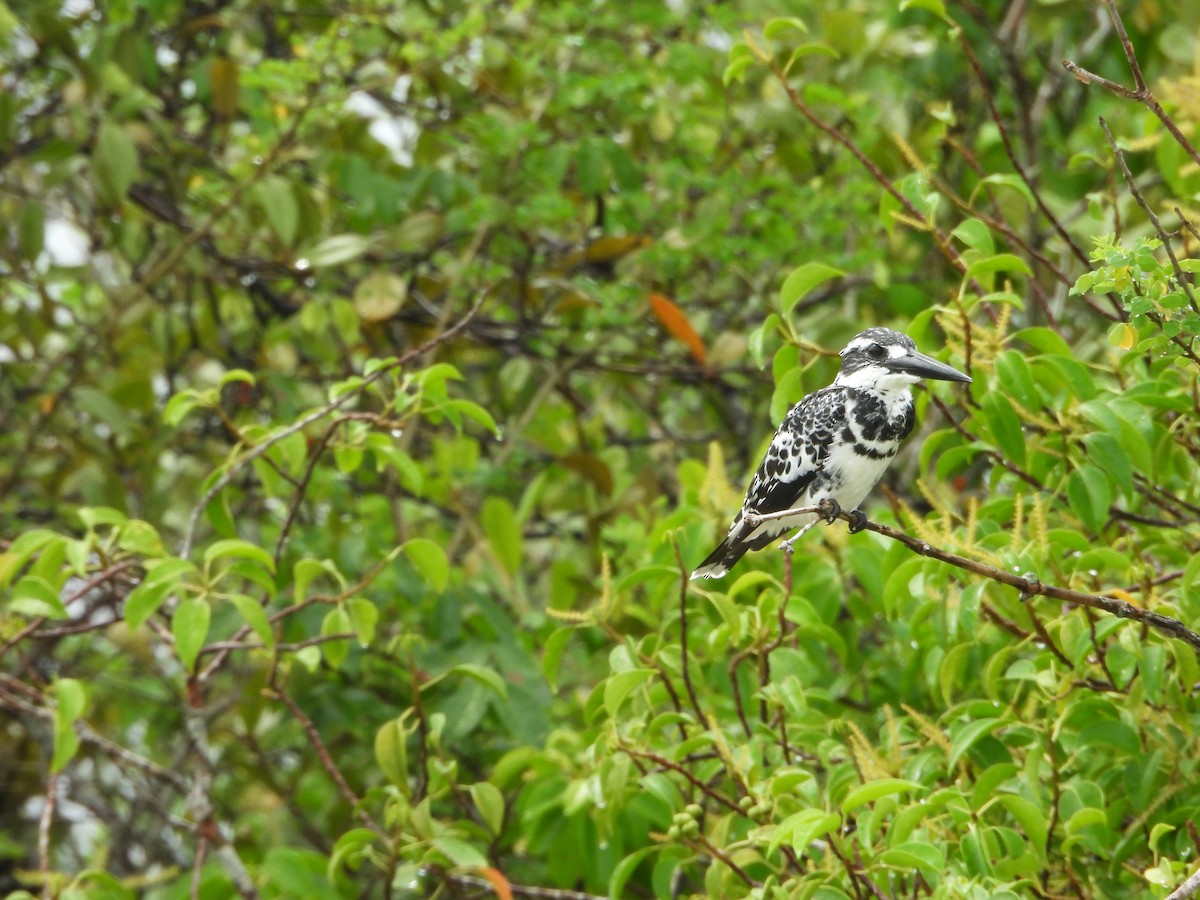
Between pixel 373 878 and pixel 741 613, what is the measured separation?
6.78 ft

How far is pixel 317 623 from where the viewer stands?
4.17 metres

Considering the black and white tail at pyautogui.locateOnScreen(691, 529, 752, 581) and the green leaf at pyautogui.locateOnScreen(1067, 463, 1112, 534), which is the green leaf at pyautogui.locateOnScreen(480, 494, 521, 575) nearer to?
the black and white tail at pyautogui.locateOnScreen(691, 529, 752, 581)

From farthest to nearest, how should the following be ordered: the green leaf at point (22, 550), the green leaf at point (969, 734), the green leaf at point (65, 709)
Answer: the green leaf at point (22, 550)
the green leaf at point (65, 709)
the green leaf at point (969, 734)

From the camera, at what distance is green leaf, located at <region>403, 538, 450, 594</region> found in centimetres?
332

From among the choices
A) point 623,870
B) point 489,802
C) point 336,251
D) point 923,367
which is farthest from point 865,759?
point 336,251

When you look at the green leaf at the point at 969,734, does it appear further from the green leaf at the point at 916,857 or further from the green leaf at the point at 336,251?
the green leaf at the point at 336,251

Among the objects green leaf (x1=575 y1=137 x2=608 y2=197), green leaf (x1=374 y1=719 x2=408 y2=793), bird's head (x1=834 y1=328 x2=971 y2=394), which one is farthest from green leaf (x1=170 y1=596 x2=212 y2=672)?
green leaf (x1=575 y1=137 x2=608 y2=197)

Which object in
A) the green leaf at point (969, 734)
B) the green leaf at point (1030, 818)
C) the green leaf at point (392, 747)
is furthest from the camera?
the green leaf at point (392, 747)

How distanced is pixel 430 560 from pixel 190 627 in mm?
581

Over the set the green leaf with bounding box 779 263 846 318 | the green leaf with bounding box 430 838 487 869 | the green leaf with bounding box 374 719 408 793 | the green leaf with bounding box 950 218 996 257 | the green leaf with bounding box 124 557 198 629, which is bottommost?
the green leaf with bounding box 430 838 487 869

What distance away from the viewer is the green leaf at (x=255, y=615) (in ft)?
9.69

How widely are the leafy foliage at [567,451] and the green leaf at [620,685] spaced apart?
1cm

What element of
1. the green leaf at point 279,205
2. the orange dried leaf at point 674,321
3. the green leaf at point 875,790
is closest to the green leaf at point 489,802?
the green leaf at point 875,790

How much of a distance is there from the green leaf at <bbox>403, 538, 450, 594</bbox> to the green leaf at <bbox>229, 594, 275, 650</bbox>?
15.1 inches
